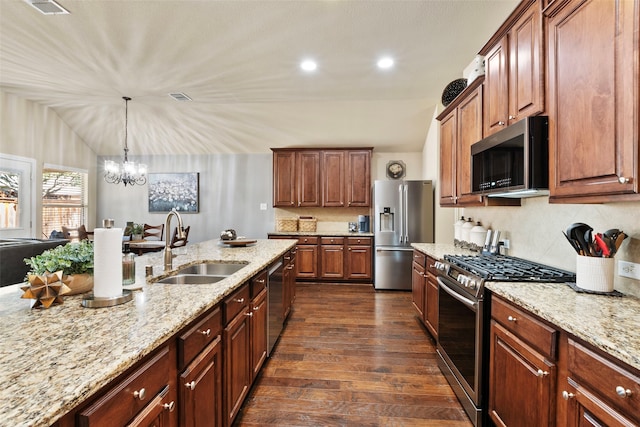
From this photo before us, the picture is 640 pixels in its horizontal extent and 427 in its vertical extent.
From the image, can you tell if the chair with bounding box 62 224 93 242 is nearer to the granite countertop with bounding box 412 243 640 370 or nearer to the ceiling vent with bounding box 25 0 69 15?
the ceiling vent with bounding box 25 0 69 15

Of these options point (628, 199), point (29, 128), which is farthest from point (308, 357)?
point (29, 128)

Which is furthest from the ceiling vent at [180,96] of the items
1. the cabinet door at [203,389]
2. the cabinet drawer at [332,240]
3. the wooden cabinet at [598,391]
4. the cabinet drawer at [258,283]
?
the wooden cabinet at [598,391]

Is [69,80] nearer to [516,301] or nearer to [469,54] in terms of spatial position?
[469,54]

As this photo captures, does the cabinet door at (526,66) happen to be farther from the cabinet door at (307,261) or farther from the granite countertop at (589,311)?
the cabinet door at (307,261)

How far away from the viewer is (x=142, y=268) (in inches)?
77.5

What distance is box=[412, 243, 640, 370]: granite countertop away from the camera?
0.94 meters

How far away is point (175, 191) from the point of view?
20.3 feet

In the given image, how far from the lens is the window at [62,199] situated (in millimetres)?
5230

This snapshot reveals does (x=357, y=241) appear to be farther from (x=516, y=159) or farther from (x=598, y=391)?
(x=598, y=391)

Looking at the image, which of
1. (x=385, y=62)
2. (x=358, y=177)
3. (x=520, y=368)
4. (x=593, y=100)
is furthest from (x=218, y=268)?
(x=358, y=177)

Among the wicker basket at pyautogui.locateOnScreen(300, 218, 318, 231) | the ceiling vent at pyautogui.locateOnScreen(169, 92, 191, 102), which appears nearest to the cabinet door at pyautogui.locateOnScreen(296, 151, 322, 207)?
the wicker basket at pyautogui.locateOnScreen(300, 218, 318, 231)

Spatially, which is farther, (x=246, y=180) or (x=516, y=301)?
(x=246, y=180)

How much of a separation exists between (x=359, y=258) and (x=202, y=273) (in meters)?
3.23

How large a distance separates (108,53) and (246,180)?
318 centimetres
